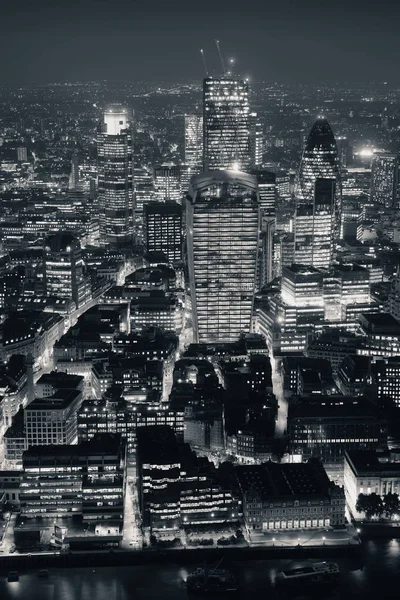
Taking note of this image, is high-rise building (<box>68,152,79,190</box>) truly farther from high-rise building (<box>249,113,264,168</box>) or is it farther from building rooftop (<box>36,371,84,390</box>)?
building rooftop (<box>36,371,84,390</box>)

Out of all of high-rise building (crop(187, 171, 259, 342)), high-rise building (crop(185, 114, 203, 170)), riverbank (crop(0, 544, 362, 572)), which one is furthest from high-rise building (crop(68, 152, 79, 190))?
riverbank (crop(0, 544, 362, 572))

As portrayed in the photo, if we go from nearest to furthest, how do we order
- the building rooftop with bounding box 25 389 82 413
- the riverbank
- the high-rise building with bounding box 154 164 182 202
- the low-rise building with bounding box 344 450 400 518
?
the riverbank < the low-rise building with bounding box 344 450 400 518 < the building rooftop with bounding box 25 389 82 413 < the high-rise building with bounding box 154 164 182 202

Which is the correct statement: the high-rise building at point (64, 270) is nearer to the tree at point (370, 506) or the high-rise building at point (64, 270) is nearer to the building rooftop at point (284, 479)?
the building rooftop at point (284, 479)

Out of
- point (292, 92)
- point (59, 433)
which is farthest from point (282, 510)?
point (292, 92)

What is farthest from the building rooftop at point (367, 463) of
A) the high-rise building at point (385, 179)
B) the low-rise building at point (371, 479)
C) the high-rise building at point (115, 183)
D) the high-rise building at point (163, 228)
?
the high-rise building at point (385, 179)

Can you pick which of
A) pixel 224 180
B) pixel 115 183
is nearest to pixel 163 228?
pixel 115 183
